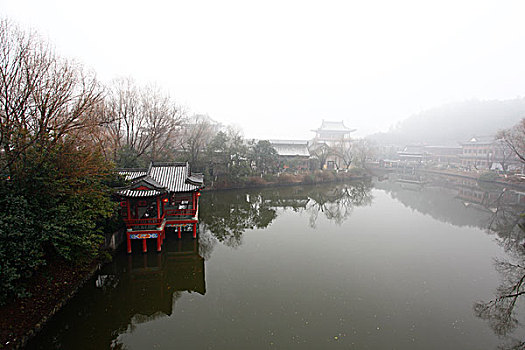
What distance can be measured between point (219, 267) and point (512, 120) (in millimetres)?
69612

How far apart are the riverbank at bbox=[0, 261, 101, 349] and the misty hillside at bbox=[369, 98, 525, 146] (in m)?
59.6

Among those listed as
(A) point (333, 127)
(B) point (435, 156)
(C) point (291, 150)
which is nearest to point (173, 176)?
(C) point (291, 150)

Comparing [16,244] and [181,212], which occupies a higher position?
[16,244]

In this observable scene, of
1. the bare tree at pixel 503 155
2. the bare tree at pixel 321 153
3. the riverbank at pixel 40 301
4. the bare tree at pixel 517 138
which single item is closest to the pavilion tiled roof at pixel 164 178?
the riverbank at pixel 40 301

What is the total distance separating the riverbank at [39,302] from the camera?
4484 millimetres

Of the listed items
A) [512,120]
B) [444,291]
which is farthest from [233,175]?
[512,120]

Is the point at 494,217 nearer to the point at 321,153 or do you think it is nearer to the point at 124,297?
the point at 321,153

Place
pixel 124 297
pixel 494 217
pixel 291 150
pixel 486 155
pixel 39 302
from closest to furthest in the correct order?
pixel 39 302
pixel 124 297
pixel 494 217
pixel 291 150
pixel 486 155

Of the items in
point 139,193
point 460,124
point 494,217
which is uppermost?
point 460,124

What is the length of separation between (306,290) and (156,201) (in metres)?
5.54

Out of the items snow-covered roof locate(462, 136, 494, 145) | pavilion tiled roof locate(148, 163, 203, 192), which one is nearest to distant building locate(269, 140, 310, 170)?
pavilion tiled roof locate(148, 163, 203, 192)

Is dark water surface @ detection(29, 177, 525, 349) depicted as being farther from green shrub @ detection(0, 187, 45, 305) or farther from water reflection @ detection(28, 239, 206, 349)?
green shrub @ detection(0, 187, 45, 305)

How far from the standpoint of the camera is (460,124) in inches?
2522

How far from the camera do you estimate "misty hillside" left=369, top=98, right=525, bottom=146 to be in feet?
180
